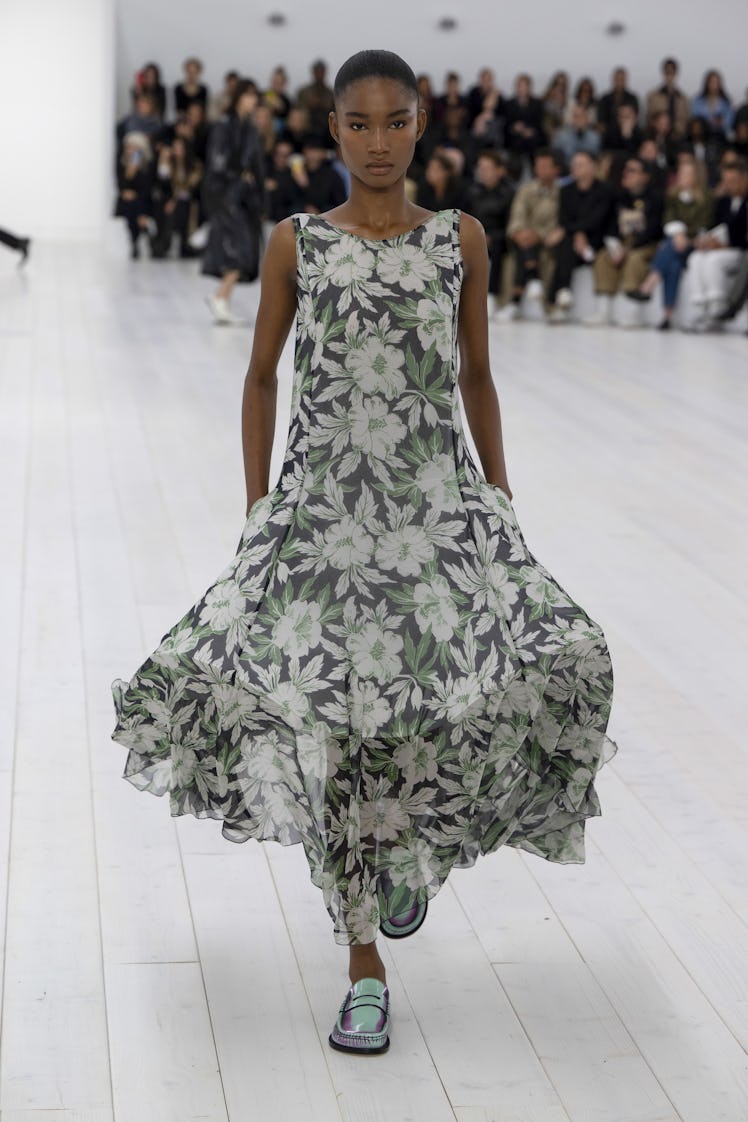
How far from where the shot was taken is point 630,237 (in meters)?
13.0

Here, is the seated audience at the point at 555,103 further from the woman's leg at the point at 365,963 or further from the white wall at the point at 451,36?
the woman's leg at the point at 365,963

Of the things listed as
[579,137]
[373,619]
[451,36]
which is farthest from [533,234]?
[373,619]

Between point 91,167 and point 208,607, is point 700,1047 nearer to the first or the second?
point 208,607

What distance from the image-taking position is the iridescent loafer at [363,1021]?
93.7 inches

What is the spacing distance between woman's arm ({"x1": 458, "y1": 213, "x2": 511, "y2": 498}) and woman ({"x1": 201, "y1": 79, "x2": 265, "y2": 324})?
8577mm

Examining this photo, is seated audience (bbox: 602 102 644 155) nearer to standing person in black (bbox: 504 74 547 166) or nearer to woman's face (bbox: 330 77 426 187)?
standing person in black (bbox: 504 74 547 166)

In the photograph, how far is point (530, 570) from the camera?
7.84 feet

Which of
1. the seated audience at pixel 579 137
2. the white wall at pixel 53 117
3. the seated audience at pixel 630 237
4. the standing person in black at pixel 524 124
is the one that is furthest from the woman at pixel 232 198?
the white wall at pixel 53 117

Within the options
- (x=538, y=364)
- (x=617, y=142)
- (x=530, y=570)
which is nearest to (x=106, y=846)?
(x=530, y=570)

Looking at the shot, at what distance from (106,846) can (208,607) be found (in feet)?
2.89

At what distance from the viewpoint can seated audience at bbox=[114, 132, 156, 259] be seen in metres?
16.1

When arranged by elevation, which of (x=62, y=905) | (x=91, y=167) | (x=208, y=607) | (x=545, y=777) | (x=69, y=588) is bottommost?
(x=91, y=167)

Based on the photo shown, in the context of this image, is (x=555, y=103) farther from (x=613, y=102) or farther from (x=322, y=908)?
(x=322, y=908)

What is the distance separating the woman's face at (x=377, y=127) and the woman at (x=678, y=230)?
10.4 m
